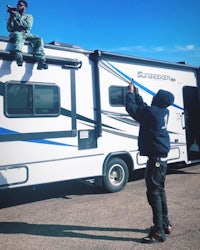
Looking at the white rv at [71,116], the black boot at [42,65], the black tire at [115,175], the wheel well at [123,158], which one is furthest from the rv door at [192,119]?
the black boot at [42,65]

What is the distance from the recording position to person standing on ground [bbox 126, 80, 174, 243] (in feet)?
15.4

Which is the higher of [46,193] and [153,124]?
[153,124]

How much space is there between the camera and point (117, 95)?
7.97 m

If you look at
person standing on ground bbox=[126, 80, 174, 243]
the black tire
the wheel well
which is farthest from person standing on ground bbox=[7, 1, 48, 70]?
the black tire

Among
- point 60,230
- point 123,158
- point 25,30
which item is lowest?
point 60,230

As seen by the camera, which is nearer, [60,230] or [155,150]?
[155,150]

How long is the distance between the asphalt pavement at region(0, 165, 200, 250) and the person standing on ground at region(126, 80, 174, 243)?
245 mm

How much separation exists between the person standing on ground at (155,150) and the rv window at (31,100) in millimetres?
2229

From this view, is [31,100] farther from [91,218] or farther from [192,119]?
[192,119]

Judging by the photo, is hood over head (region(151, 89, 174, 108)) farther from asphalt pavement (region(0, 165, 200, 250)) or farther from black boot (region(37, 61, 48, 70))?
black boot (region(37, 61, 48, 70))

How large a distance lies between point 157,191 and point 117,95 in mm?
3638

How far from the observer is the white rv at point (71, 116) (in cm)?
616

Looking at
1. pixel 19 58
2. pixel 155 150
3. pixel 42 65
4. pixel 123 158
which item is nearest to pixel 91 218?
pixel 155 150

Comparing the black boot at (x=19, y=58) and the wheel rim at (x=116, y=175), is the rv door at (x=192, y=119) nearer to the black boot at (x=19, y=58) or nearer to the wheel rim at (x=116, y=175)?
the wheel rim at (x=116, y=175)
